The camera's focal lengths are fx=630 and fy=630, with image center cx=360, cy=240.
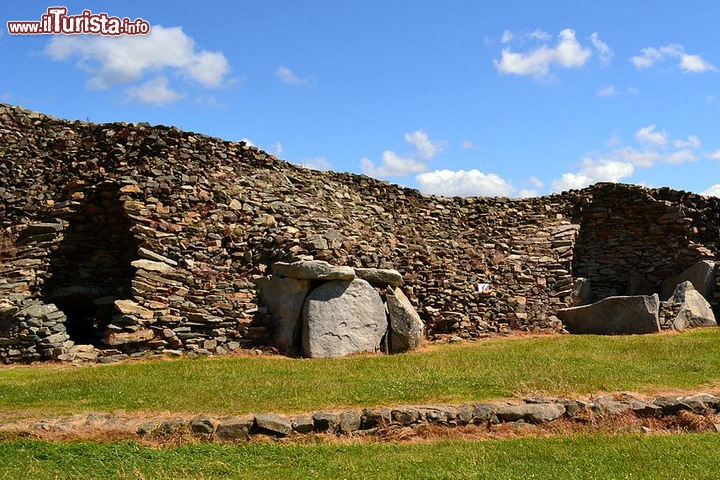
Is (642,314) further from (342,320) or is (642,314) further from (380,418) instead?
(380,418)

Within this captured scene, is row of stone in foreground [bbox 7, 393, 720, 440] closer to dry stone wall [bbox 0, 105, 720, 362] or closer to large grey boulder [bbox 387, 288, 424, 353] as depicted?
dry stone wall [bbox 0, 105, 720, 362]

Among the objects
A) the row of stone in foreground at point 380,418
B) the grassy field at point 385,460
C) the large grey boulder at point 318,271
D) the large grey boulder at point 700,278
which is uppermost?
the large grey boulder at point 318,271

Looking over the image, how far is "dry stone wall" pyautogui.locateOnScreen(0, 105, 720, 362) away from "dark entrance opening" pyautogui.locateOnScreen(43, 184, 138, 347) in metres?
0.04

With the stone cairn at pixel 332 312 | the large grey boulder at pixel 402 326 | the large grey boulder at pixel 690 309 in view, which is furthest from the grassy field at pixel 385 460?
the large grey boulder at pixel 690 309

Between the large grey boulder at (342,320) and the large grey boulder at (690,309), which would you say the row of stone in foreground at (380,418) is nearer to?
the large grey boulder at (342,320)

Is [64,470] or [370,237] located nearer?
[64,470]

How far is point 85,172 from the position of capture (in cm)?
2131

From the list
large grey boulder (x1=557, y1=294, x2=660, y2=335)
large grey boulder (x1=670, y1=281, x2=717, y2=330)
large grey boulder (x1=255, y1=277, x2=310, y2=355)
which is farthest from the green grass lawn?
large grey boulder (x1=670, y1=281, x2=717, y2=330)

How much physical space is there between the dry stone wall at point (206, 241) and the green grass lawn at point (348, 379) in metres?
2.18

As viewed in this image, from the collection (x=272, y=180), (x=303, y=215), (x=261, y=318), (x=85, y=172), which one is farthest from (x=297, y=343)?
(x=85, y=172)

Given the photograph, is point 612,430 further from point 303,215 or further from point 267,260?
point 303,215

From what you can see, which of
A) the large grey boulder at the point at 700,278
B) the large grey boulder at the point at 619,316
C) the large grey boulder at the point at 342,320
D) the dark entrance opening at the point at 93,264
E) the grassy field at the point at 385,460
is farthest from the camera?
the large grey boulder at the point at 700,278

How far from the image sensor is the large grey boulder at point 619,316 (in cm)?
2236

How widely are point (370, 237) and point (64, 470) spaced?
15351 mm
